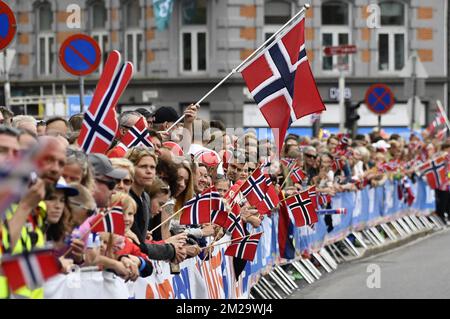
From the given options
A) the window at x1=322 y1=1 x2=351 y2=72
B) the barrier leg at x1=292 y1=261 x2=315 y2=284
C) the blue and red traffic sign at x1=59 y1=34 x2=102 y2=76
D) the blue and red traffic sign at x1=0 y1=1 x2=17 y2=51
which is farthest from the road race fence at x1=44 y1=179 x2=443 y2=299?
the window at x1=322 y1=1 x2=351 y2=72

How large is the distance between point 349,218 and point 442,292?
22.1 ft

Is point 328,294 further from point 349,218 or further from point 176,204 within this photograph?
point 349,218

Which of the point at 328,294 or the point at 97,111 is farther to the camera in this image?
the point at 328,294

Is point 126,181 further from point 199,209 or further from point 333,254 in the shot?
point 333,254

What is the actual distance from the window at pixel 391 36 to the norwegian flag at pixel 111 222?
127 ft

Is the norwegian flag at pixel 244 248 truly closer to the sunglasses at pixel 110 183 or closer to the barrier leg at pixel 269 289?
the barrier leg at pixel 269 289

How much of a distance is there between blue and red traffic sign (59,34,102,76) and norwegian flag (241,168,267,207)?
294 centimetres

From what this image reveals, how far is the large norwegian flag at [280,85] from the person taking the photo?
13.9m

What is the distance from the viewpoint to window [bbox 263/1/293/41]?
45406 millimetres

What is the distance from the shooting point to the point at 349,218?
21.6 metres

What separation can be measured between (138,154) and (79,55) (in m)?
6.00

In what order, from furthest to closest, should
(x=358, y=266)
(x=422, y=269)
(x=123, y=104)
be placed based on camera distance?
1. (x=123, y=104)
2. (x=358, y=266)
3. (x=422, y=269)

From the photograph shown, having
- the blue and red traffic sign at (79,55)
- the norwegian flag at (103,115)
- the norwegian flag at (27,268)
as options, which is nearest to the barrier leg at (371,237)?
the blue and red traffic sign at (79,55)

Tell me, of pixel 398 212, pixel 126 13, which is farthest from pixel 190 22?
pixel 398 212
